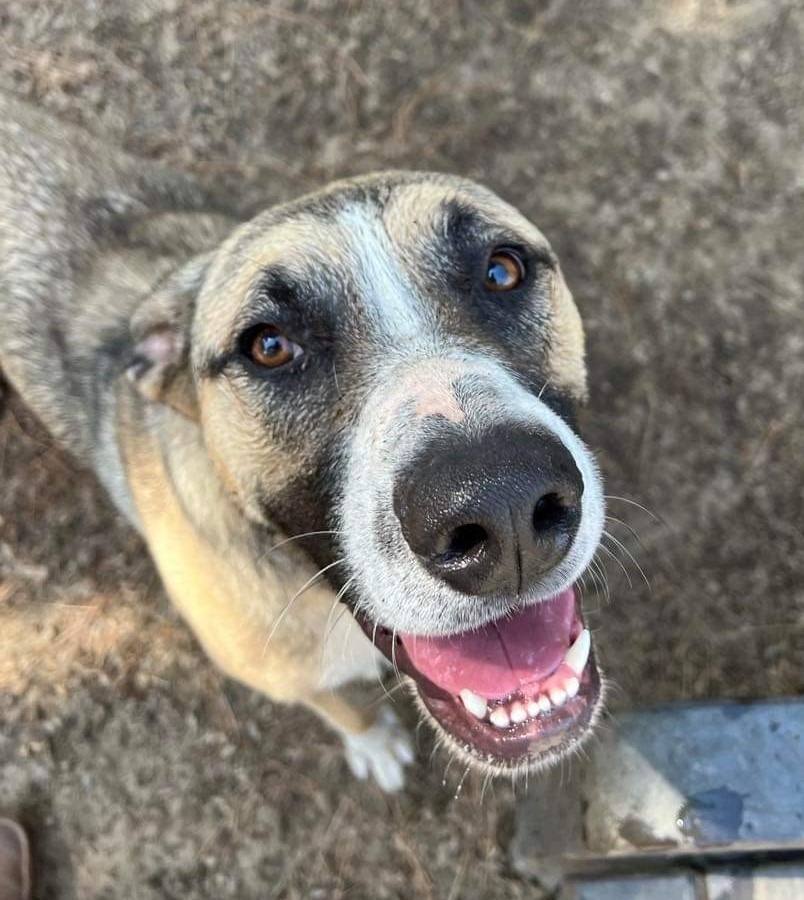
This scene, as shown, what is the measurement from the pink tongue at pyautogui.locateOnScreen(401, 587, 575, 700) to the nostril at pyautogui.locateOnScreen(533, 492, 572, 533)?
44 cm

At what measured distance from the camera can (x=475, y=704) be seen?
238 centimetres

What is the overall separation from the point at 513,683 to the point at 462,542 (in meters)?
0.66

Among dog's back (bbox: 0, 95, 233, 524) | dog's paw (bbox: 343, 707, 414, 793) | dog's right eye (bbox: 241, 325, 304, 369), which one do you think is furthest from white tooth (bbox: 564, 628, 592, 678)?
dog's back (bbox: 0, 95, 233, 524)

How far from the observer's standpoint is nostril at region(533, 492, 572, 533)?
6.37 ft

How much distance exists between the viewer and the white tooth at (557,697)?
2381 mm

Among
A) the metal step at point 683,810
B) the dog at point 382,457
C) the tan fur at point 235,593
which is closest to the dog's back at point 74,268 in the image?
the dog at point 382,457

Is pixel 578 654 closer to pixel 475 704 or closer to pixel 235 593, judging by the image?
pixel 475 704

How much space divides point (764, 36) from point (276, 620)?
4.69 m

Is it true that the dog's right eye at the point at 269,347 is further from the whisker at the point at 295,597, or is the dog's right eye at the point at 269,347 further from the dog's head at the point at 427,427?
the whisker at the point at 295,597

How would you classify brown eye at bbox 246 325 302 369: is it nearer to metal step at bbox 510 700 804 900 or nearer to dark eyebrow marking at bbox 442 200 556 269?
dark eyebrow marking at bbox 442 200 556 269

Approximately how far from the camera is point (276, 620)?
288cm

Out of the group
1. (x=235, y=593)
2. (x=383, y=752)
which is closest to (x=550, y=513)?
(x=235, y=593)

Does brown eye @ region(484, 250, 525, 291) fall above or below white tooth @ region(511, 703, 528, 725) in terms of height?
above

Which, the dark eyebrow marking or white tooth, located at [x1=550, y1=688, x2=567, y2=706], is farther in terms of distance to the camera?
the dark eyebrow marking
